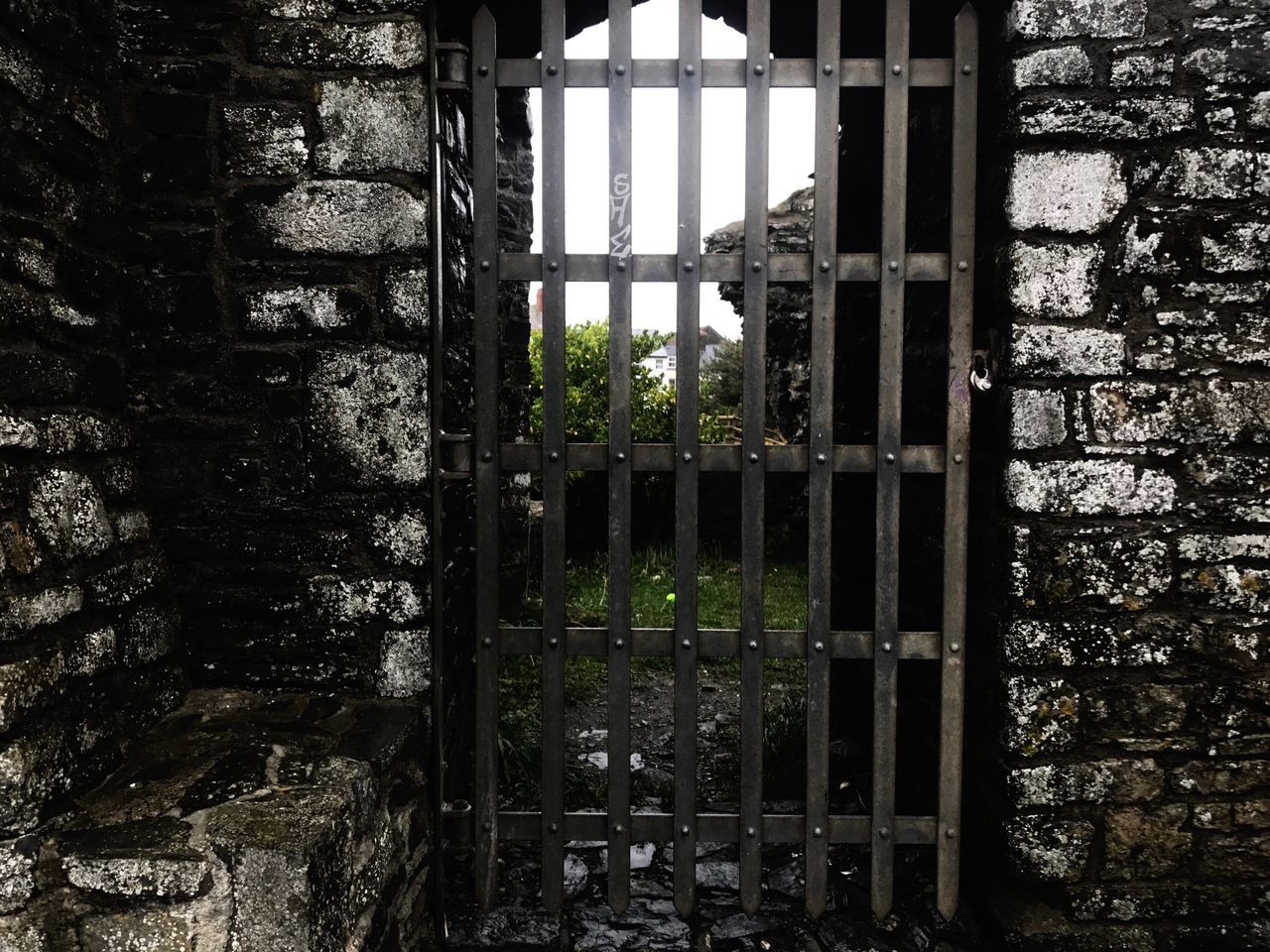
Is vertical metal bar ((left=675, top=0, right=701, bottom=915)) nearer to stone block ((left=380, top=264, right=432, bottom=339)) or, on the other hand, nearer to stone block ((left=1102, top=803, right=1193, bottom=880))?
stone block ((left=380, top=264, right=432, bottom=339))

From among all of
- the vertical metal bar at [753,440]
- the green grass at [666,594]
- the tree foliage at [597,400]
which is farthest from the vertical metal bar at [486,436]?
the tree foliage at [597,400]

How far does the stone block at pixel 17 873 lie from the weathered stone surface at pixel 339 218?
4.22 ft

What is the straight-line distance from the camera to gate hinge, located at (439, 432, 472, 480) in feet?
6.69

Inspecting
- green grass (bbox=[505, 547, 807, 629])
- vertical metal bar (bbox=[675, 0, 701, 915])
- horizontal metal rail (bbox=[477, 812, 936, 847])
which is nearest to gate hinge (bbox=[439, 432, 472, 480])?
vertical metal bar (bbox=[675, 0, 701, 915])

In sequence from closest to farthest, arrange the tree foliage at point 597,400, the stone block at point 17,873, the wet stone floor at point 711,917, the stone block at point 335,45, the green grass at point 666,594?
the stone block at point 17,873 → the stone block at point 335,45 → the wet stone floor at point 711,917 → the green grass at point 666,594 → the tree foliage at point 597,400

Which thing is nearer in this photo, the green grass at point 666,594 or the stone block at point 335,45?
the stone block at point 335,45

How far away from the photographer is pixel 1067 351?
6.22 feet

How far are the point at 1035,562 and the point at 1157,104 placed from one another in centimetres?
109

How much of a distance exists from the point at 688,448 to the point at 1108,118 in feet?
4.05

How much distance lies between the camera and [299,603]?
1935 mm

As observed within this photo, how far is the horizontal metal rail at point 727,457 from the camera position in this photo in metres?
2.06

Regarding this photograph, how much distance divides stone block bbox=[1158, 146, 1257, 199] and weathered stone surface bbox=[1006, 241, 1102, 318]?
237 millimetres

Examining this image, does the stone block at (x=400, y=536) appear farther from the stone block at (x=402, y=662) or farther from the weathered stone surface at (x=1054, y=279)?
the weathered stone surface at (x=1054, y=279)

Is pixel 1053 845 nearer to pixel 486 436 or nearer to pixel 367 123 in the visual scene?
pixel 486 436
